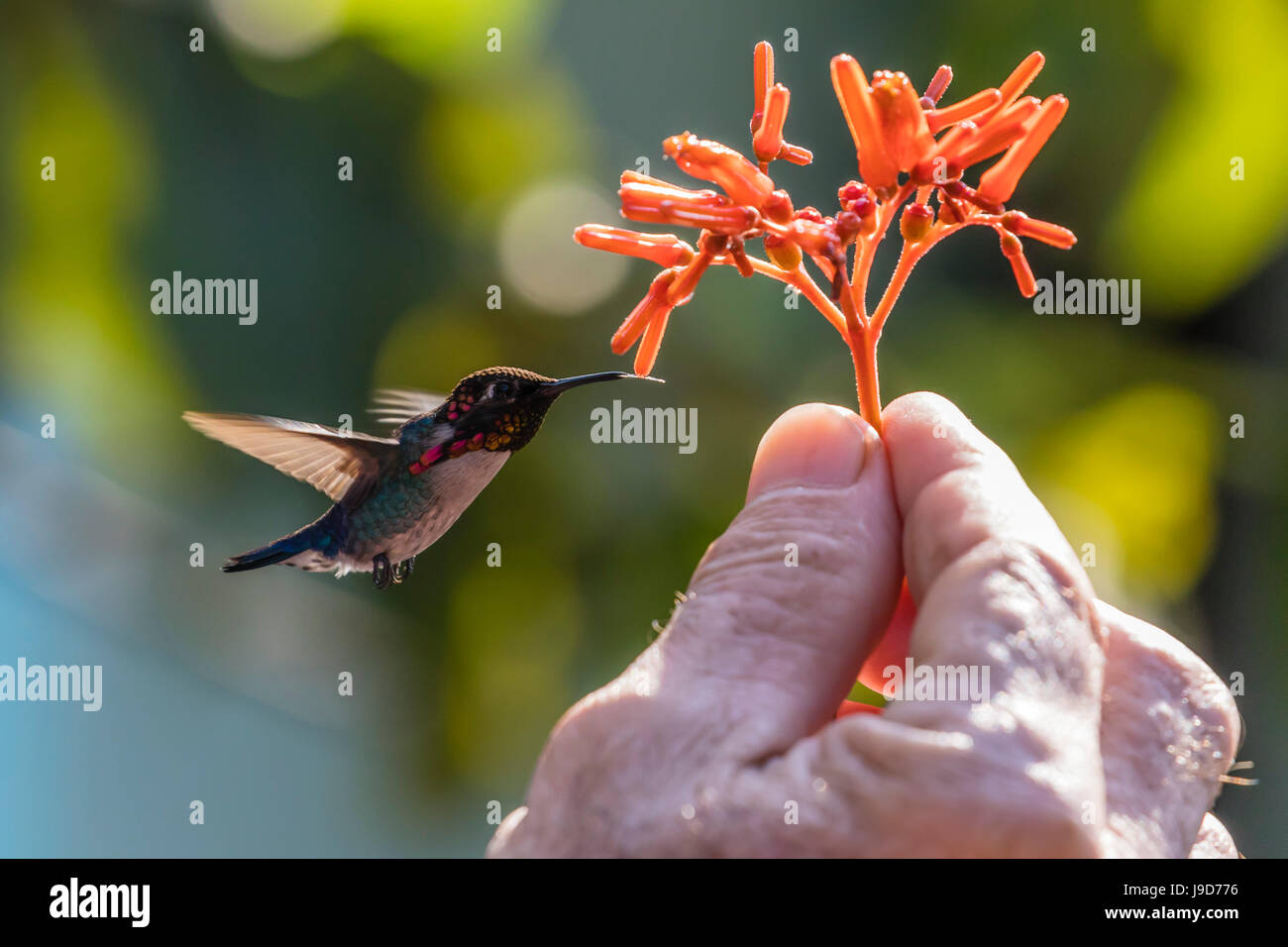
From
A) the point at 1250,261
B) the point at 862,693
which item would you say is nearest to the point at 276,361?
the point at 862,693

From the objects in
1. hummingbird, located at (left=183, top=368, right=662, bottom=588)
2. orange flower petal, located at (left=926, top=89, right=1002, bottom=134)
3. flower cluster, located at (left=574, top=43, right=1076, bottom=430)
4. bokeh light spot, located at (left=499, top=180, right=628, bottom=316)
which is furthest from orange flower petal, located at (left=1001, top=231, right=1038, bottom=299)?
bokeh light spot, located at (left=499, top=180, right=628, bottom=316)

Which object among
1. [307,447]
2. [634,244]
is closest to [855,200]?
[634,244]

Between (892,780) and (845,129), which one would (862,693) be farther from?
(892,780)

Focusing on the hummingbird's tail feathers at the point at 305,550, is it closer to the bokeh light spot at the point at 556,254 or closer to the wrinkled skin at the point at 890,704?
the wrinkled skin at the point at 890,704

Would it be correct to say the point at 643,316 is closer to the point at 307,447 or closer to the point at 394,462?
the point at 394,462

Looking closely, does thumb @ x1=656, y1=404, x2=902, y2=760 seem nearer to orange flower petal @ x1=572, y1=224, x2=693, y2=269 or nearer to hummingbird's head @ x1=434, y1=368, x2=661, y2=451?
orange flower petal @ x1=572, y1=224, x2=693, y2=269

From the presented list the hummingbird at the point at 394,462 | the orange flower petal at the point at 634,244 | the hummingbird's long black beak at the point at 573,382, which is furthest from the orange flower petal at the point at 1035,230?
the hummingbird at the point at 394,462

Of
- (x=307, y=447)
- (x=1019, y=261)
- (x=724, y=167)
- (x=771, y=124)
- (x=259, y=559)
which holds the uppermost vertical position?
(x=771, y=124)
